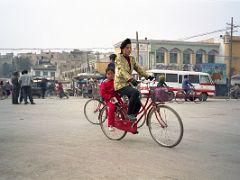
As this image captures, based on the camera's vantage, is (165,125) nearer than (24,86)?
Yes

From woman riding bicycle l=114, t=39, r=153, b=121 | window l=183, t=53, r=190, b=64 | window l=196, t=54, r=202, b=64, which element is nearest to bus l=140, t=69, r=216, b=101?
woman riding bicycle l=114, t=39, r=153, b=121

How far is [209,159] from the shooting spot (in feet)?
14.0

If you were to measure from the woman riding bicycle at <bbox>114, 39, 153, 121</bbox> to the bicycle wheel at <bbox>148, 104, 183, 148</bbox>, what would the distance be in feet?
0.97

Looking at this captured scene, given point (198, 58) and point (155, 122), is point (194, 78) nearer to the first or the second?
point (155, 122)

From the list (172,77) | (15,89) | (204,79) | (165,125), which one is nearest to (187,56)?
(204,79)

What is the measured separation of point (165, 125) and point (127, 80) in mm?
916

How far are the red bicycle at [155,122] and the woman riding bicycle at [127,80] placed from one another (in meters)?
0.12

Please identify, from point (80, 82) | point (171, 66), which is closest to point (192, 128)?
point (80, 82)

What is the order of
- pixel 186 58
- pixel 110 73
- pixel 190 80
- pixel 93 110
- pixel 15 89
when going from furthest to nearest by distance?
pixel 186 58
pixel 190 80
pixel 15 89
pixel 93 110
pixel 110 73

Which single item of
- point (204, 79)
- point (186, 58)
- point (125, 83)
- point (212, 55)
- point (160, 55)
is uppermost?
point (212, 55)

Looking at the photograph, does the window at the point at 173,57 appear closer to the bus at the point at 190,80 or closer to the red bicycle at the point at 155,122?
the bus at the point at 190,80

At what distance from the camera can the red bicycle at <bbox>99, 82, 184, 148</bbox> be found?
4906 millimetres

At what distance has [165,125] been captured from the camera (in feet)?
16.5

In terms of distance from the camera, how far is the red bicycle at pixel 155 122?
4906mm
